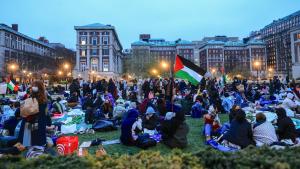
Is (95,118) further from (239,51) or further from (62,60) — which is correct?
(239,51)

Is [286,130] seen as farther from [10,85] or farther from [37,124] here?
[10,85]

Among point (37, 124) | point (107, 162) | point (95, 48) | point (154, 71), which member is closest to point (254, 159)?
point (107, 162)

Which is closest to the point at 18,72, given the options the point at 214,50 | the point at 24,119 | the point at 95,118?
the point at 95,118

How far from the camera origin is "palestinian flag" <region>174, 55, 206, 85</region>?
977cm

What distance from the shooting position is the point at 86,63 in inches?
3374

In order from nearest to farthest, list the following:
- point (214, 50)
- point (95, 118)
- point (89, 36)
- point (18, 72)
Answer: point (95, 118) < point (18, 72) < point (89, 36) < point (214, 50)

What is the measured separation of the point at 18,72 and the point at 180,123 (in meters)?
68.2

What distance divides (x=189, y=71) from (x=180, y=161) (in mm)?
5880

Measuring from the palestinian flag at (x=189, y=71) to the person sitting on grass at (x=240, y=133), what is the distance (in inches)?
101

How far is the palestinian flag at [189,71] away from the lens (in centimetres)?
977

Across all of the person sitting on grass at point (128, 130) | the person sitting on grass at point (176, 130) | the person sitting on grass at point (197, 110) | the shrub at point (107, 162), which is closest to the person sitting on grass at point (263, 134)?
the person sitting on grass at point (176, 130)

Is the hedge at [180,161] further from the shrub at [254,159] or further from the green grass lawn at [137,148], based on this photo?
the green grass lawn at [137,148]

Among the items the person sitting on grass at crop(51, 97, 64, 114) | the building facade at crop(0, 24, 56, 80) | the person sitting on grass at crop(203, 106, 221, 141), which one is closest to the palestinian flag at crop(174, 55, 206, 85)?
the person sitting on grass at crop(203, 106, 221, 141)

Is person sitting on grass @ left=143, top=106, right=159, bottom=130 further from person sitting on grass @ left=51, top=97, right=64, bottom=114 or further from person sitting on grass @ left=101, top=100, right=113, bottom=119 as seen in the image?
person sitting on grass @ left=51, top=97, right=64, bottom=114
